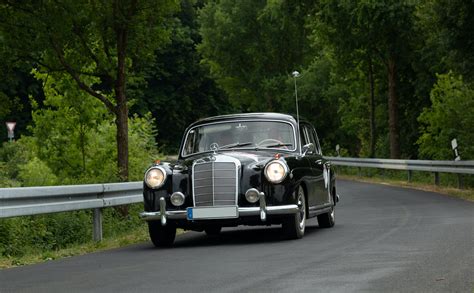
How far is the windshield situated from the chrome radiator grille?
120cm

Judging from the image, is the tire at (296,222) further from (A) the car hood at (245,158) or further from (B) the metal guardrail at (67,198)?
(B) the metal guardrail at (67,198)

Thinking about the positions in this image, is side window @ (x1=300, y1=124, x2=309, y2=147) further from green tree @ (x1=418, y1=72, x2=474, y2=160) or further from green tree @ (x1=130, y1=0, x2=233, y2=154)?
green tree @ (x1=130, y1=0, x2=233, y2=154)

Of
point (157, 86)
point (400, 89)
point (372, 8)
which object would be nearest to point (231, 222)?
point (372, 8)

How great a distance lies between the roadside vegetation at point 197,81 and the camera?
18.4 meters

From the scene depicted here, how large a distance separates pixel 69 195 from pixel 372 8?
73.0ft

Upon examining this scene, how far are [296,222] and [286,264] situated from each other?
296 centimetres

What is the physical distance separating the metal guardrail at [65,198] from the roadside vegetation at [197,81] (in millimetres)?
574

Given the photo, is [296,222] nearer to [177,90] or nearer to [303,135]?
[303,135]

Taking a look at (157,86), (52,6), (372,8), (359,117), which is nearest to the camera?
(52,6)

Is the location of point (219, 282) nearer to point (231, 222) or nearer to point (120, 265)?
point (120, 265)

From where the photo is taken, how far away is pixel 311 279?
790 cm

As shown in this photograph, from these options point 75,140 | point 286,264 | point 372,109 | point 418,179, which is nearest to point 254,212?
point 286,264

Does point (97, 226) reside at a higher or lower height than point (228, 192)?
lower

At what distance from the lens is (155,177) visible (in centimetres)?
1202
